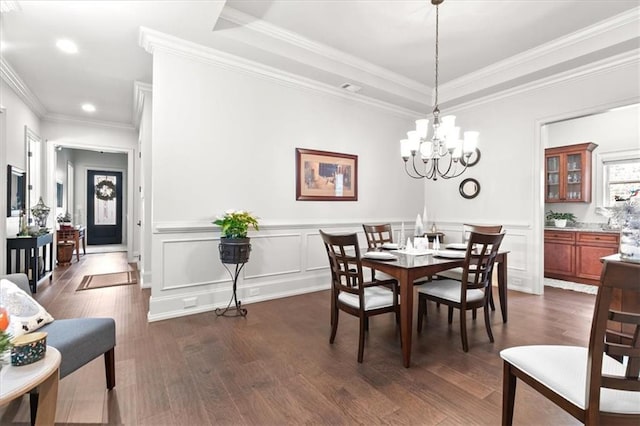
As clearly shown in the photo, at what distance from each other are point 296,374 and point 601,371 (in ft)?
5.49

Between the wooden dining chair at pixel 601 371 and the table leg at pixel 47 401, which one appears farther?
the table leg at pixel 47 401

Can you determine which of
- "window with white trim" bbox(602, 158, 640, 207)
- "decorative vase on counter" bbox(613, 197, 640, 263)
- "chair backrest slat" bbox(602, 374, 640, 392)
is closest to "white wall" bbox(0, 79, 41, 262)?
"chair backrest slat" bbox(602, 374, 640, 392)

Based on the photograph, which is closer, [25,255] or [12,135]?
[25,255]

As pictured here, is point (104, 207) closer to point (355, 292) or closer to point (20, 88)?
point (20, 88)

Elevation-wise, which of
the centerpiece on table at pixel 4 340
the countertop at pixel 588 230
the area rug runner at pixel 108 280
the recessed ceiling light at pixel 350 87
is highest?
the recessed ceiling light at pixel 350 87

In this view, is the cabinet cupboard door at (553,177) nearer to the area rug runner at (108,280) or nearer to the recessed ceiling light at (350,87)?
the recessed ceiling light at (350,87)

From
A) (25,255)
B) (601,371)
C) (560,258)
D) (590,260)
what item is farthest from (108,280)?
(590,260)

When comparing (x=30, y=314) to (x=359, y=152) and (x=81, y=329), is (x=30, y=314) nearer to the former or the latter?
(x=81, y=329)

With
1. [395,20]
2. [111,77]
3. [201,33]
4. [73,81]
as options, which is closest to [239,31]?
[201,33]

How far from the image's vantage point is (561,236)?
5.21m

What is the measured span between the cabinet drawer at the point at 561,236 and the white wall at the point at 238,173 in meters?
3.21

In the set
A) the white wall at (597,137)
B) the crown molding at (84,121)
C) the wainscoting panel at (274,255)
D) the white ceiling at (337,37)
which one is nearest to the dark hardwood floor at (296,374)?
the wainscoting panel at (274,255)

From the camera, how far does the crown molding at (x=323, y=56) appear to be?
129 inches

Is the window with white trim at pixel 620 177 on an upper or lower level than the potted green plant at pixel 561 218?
upper
